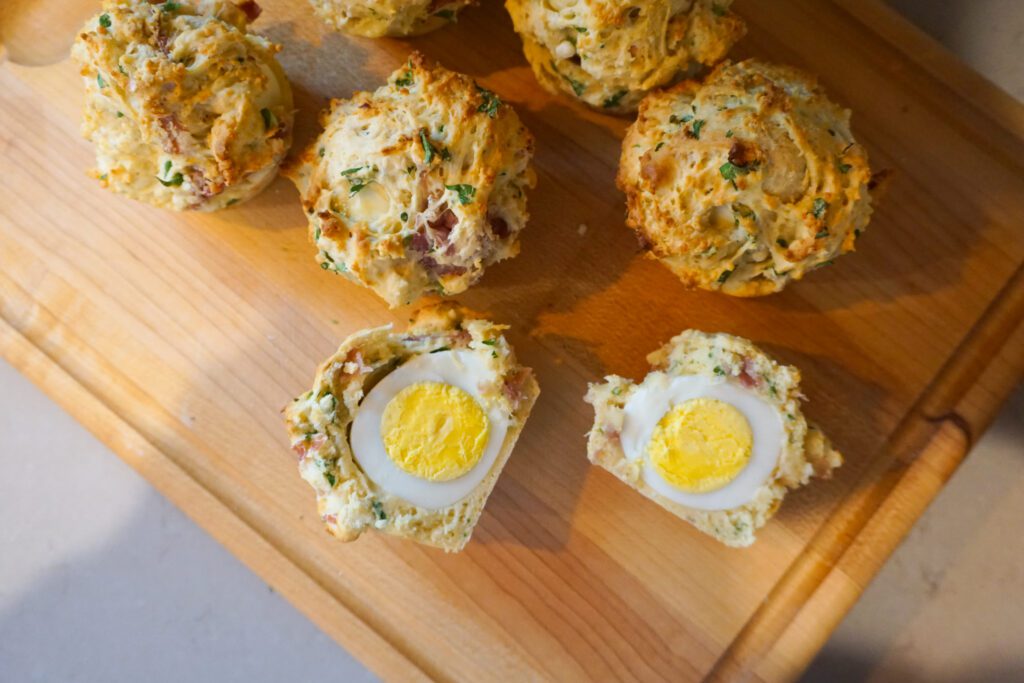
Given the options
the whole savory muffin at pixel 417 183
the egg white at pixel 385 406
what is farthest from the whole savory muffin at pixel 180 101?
the egg white at pixel 385 406

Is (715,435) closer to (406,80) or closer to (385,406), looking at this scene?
(385,406)

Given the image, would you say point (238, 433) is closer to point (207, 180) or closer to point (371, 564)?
point (371, 564)

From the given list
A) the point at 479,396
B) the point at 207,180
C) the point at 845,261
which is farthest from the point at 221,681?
the point at 845,261

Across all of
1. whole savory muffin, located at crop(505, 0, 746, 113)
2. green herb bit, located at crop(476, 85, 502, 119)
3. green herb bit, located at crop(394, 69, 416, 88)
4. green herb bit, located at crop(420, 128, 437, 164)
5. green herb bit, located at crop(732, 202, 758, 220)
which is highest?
whole savory muffin, located at crop(505, 0, 746, 113)

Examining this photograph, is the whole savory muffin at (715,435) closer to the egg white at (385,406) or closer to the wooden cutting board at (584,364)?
the wooden cutting board at (584,364)

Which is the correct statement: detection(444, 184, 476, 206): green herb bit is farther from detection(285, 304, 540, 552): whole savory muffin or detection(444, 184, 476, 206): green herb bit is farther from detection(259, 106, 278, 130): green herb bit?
detection(259, 106, 278, 130): green herb bit

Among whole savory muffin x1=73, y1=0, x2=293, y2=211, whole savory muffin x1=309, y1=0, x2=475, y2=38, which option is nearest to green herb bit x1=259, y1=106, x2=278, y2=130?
whole savory muffin x1=73, y1=0, x2=293, y2=211
